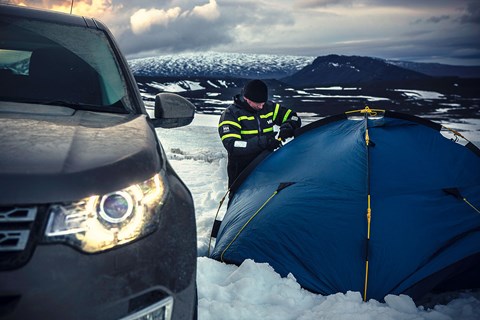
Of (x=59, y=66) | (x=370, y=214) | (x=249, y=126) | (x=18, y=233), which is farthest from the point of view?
(x=249, y=126)

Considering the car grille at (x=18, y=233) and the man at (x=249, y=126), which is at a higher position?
the car grille at (x=18, y=233)

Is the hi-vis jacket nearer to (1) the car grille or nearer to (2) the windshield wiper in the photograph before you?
(2) the windshield wiper

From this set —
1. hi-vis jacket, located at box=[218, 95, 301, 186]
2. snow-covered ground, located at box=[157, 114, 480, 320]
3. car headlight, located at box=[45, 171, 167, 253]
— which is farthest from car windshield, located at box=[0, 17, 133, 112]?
hi-vis jacket, located at box=[218, 95, 301, 186]

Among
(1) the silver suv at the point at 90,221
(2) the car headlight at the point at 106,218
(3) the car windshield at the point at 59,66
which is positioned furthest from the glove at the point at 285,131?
(2) the car headlight at the point at 106,218

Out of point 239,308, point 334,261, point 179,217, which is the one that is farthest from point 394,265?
point 179,217

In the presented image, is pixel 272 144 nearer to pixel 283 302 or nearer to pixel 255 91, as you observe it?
pixel 255 91

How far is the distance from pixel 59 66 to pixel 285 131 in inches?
125

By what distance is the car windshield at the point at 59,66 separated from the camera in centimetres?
241

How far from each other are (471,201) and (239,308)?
2.25 m

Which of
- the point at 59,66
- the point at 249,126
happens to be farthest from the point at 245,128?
the point at 59,66

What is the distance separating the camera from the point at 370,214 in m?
3.28

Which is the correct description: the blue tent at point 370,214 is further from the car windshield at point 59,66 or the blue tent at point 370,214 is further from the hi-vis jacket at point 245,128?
the car windshield at point 59,66

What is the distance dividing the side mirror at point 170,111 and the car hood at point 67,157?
30.2 inches

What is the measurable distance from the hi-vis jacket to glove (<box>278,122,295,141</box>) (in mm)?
158
